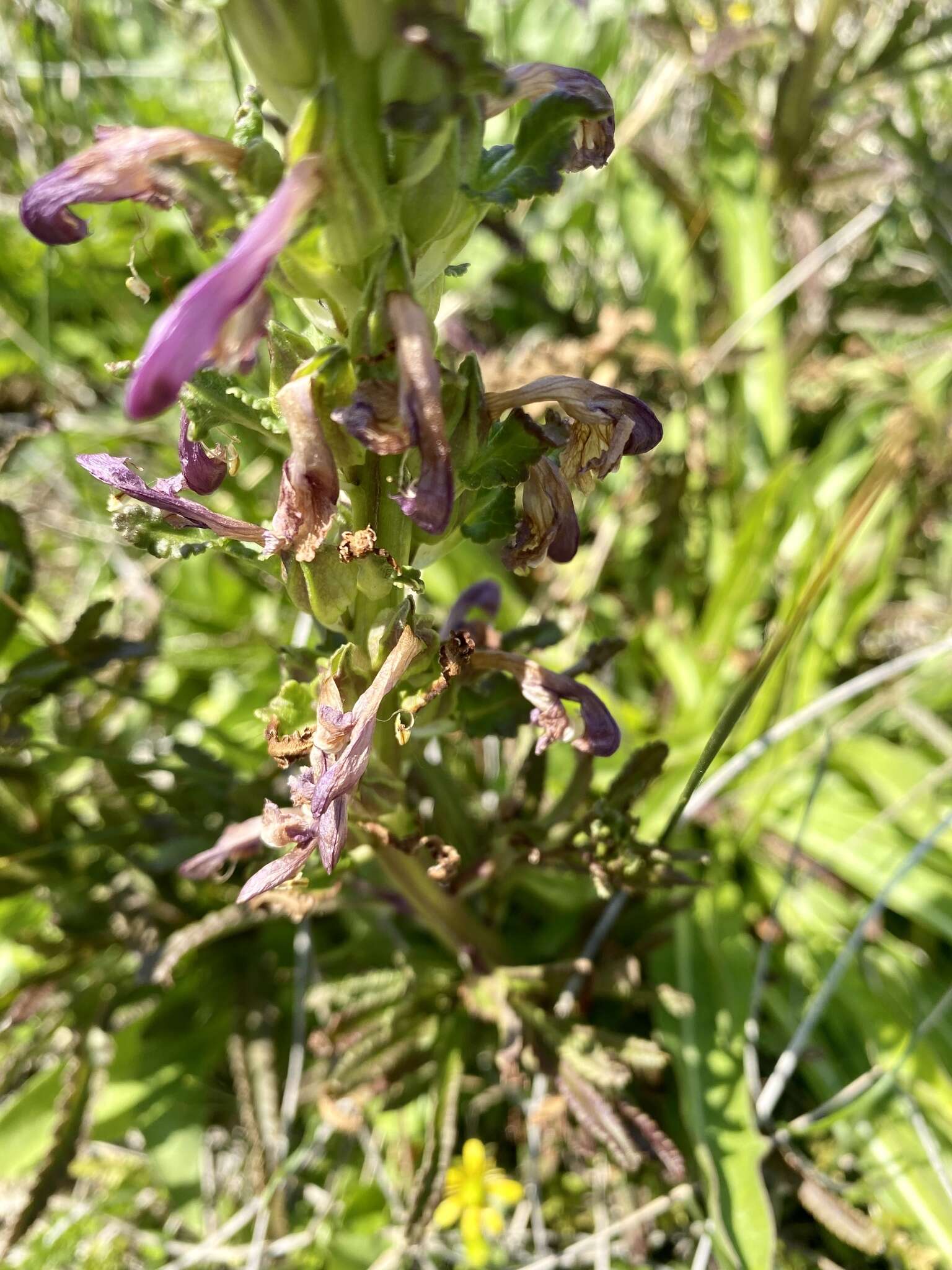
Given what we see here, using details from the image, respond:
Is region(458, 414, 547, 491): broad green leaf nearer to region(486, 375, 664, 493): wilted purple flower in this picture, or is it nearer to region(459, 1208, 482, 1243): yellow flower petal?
region(486, 375, 664, 493): wilted purple flower

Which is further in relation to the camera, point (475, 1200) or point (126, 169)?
point (475, 1200)

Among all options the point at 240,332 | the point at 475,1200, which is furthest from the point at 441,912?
the point at 240,332

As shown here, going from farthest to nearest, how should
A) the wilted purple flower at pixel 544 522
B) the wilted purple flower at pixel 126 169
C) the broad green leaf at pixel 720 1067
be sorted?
the broad green leaf at pixel 720 1067 < the wilted purple flower at pixel 544 522 < the wilted purple flower at pixel 126 169

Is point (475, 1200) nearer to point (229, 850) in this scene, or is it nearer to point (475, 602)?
point (229, 850)

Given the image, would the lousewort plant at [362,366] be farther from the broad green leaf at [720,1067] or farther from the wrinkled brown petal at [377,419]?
the broad green leaf at [720,1067]

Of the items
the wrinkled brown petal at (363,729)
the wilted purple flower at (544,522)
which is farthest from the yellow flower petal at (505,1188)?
the wilted purple flower at (544,522)

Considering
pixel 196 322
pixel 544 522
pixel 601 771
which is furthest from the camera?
pixel 601 771

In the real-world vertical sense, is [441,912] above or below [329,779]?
below
